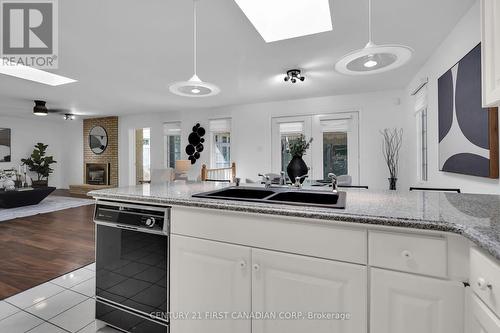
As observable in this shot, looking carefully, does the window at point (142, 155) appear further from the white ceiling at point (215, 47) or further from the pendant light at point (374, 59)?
the pendant light at point (374, 59)

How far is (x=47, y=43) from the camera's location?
8.92 ft

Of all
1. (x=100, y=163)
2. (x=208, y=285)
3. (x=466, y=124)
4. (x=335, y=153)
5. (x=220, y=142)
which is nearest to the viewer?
(x=208, y=285)

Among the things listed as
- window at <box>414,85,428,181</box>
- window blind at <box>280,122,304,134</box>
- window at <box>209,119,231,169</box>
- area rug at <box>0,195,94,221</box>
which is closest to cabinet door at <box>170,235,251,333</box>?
window at <box>414,85,428,181</box>

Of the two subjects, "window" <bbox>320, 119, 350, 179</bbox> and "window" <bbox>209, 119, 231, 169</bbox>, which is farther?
"window" <bbox>209, 119, 231, 169</bbox>

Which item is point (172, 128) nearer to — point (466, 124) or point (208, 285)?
point (208, 285)

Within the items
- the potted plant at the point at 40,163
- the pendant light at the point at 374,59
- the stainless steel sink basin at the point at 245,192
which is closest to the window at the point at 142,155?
the potted plant at the point at 40,163

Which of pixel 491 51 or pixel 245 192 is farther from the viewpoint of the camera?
pixel 245 192

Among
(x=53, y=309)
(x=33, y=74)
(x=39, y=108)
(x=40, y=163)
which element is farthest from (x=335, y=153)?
(x=40, y=163)

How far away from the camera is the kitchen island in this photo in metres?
0.89

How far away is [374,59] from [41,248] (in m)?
4.10

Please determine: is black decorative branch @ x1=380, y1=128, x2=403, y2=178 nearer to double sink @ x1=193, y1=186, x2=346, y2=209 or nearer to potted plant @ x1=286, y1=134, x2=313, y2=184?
potted plant @ x1=286, y1=134, x2=313, y2=184

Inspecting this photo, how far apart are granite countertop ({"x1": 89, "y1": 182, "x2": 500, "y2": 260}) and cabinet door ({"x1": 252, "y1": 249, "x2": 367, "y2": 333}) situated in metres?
0.21

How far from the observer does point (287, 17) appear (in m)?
2.47

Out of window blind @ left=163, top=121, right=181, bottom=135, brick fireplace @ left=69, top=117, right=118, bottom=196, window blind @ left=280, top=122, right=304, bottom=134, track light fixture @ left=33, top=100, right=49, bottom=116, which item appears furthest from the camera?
brick fireplace @ left=69, top=117, right=118, bottom=196
